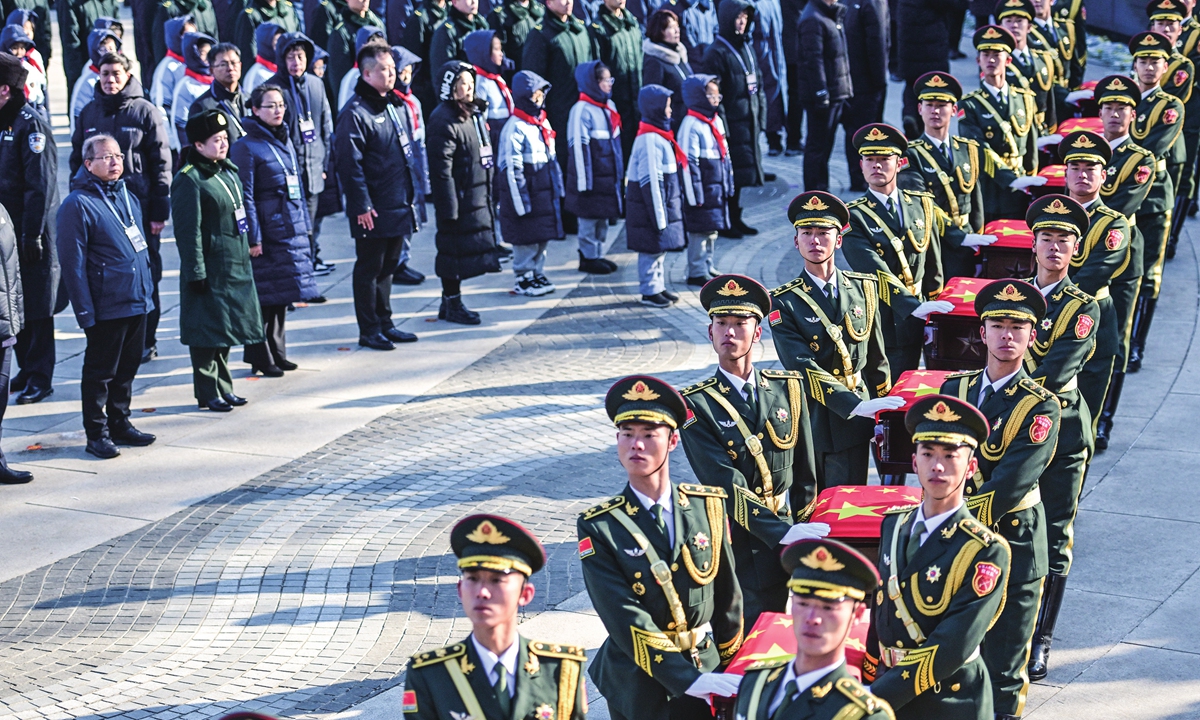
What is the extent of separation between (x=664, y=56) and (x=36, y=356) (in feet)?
21.1

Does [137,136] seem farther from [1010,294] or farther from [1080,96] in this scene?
[1080,96]

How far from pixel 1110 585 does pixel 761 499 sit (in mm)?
2538

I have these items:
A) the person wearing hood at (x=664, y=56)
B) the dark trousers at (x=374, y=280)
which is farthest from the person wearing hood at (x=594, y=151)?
the dark trousers at (x=374, y=280)

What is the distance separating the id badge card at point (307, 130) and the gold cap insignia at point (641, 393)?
7873 mm

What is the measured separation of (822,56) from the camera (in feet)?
49.7

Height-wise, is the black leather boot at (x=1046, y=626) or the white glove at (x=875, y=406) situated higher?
the white glove at (x=875, y=406)

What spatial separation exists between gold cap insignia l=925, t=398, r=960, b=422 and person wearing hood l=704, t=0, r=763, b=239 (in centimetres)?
928

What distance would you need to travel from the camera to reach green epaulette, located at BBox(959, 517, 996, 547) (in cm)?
516

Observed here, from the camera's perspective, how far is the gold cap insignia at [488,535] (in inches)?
174

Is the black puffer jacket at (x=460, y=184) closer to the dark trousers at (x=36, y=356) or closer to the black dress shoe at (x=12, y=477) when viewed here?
the dark trousers at (x=36, y=356)

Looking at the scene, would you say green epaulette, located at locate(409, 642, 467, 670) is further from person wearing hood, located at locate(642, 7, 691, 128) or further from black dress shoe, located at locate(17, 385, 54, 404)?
person wearing hood, located at locate(642, 7, 691, 128)

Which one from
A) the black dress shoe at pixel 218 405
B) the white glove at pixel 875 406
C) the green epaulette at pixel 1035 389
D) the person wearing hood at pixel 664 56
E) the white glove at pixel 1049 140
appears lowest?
the black dress shoe at pixel 218 405

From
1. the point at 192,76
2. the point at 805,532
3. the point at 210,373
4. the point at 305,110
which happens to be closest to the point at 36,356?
the point at 210,373

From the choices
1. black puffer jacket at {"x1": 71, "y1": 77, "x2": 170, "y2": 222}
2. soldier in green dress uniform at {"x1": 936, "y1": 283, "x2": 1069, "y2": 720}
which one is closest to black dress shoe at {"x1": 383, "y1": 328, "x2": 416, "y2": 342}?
black puffer jacket at {"x1": 71, "y1": 77, "x2": 170, "y2": 222}
